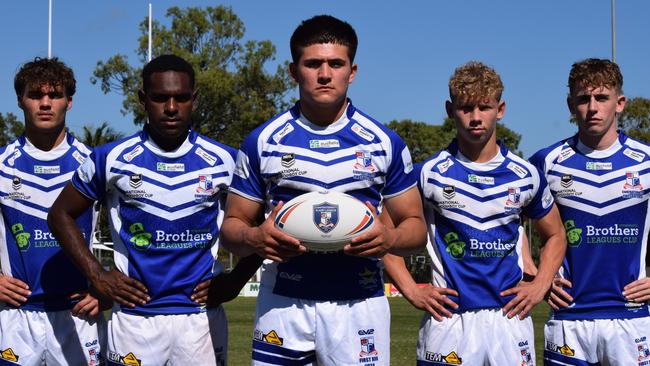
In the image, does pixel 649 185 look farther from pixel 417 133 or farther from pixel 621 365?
pixel 417 133

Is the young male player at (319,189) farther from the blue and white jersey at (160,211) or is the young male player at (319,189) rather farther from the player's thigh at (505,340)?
the player's thigh at (505,340)

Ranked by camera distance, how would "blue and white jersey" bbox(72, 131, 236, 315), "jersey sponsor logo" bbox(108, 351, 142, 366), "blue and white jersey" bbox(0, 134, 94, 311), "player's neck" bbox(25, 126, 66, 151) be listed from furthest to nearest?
"player's neck" bbox(25, 126, 66, 151)
"blue and white jersey" bbox(0, 134, 94, 311)
"blue and white jersey" bbox(72, 131, 236, 315)
"jersey sponsor logo" bbox(108, 351, 142, 366)

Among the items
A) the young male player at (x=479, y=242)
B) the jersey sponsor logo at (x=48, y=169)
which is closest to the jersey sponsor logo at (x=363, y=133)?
the young male player at (x=479, y=242)

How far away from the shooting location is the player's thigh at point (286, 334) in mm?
5180

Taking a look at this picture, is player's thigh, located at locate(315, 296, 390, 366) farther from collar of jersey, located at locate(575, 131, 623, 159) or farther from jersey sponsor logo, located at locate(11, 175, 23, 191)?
jersey sponsor logo, located at locate(11, 175, 23, 191)

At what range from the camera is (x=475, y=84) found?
6246mm

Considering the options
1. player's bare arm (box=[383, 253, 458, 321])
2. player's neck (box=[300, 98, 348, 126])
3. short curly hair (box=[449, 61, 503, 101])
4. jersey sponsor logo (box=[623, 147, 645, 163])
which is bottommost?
player's bare arm (box=[383, 253, 458, 321])

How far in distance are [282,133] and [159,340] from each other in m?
1.51

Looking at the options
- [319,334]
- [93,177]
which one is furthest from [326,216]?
[93,177]

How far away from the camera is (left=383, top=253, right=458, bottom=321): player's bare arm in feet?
20.2

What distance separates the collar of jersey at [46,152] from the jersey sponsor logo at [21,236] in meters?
0.51

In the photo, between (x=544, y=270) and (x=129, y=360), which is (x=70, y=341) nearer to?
(x=129, y=360)

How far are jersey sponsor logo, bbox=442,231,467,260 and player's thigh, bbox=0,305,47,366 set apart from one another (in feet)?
9.16

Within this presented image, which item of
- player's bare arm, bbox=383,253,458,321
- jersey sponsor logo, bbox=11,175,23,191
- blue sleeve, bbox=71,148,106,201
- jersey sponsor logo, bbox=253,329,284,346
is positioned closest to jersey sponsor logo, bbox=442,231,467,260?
player's bare arm, bbox=383,253,458,321
